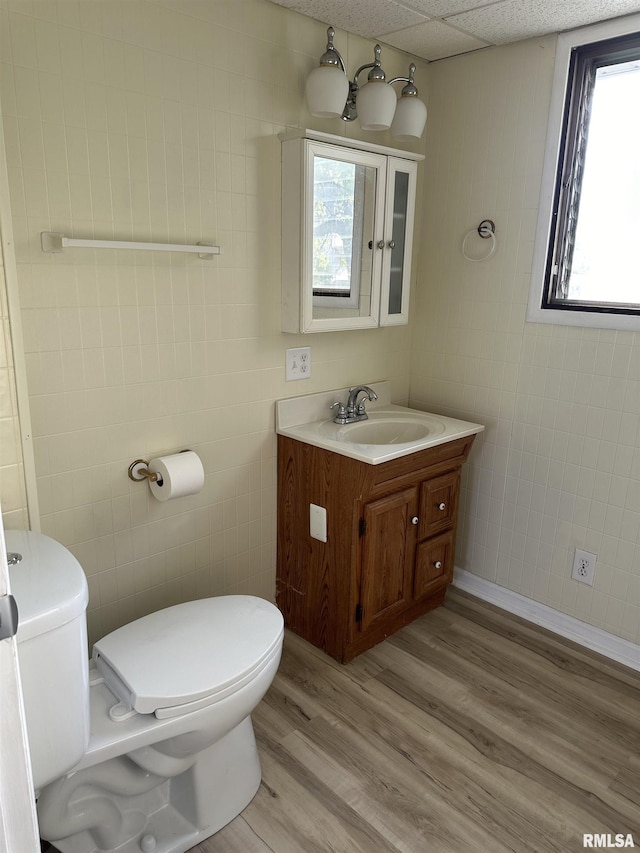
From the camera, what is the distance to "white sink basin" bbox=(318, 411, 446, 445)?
237cm

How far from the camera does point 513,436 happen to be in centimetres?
247

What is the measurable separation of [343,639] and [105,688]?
3.03 feet

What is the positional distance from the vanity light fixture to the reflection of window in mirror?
157mm

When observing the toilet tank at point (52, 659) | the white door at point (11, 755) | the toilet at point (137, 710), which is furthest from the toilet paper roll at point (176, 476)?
the white door at point (11, 755)

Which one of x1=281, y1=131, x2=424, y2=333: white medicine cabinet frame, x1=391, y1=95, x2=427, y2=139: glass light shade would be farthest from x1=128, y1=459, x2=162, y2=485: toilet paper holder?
x1=391, y1=95, x2=427, y2=139: glass light shade

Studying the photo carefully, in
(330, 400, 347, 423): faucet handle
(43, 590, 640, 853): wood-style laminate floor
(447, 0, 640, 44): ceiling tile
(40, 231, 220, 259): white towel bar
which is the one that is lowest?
(43, 590, 640, 853): wood-style laminate floor

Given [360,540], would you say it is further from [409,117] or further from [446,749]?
[409,117]

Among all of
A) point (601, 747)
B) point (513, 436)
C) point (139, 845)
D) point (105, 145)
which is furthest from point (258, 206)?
point (601, 747)

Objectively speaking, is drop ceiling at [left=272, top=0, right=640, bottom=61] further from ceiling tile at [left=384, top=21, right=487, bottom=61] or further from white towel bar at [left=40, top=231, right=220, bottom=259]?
white towel bar at [left=40, top=231, right=220, bottom=259]

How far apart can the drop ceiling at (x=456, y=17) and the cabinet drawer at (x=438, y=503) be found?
1545 millimetres

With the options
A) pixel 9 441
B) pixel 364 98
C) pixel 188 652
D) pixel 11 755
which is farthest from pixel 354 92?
pixel 11 755

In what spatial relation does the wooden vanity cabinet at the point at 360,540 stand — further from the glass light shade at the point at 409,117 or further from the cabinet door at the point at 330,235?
the glass light shade at the point at 409,117

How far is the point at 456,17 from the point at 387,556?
5.93ft

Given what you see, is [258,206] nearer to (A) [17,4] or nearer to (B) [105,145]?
(B) [105,145]
